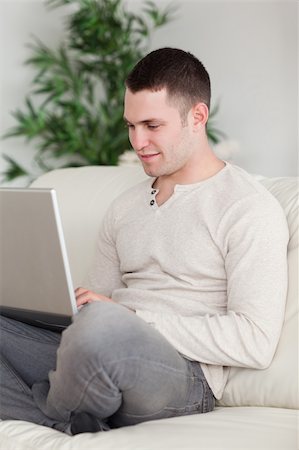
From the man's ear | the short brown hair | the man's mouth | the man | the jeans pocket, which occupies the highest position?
the short brown hair

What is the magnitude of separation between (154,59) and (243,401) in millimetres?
808

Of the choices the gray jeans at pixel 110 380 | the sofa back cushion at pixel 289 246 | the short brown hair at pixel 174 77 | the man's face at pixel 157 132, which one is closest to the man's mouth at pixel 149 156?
the man's face at pixel 157 132

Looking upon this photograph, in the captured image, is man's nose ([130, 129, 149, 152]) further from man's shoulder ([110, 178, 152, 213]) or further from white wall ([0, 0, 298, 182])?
white wall ([0, 0, 298, 182])

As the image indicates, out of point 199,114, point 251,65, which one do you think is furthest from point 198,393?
point 251,65

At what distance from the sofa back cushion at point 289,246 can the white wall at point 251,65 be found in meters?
1.25

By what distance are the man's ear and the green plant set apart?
194cm

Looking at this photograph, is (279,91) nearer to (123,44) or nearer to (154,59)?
(123,44)

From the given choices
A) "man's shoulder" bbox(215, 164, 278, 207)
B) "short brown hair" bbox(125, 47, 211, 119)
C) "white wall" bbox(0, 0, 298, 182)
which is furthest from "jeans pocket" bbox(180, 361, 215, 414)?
"white wall" bbox(0, 0, 298, 182)

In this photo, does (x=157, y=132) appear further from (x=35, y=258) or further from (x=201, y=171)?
(x=35, y=258)

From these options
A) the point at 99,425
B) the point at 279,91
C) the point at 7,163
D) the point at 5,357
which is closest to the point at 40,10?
the point at 7,163

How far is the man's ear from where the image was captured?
2.03 meters

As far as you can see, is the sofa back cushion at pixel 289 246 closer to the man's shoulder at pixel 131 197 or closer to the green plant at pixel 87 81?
the man's shoulder at pixel 131 197

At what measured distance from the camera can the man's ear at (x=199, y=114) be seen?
6.66 ft

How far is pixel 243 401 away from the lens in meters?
1.86
